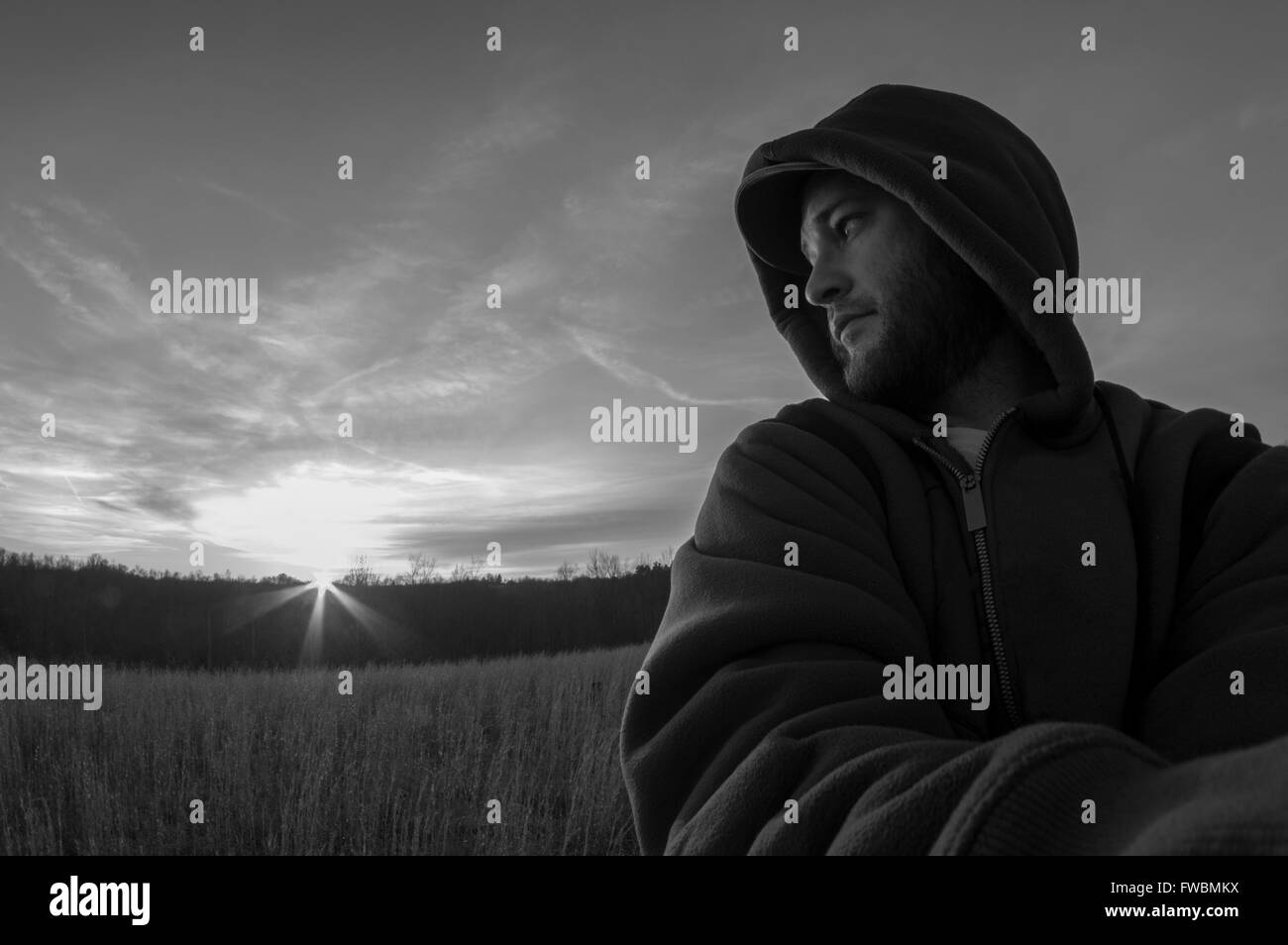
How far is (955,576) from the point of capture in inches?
71.2

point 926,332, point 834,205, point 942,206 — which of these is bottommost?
point 926,332

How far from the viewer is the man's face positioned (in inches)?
84.5

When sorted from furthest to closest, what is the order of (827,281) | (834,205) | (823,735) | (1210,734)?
(834,205), (827,281), (1210,734), (823,735)

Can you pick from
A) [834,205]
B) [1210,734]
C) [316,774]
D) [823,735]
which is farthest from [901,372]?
[316,774]

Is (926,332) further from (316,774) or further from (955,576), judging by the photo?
(316,774)

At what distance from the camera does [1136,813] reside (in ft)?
2.58

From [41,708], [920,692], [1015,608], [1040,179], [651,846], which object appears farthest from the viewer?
[41,708]

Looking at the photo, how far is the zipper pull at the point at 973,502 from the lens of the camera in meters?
1.82

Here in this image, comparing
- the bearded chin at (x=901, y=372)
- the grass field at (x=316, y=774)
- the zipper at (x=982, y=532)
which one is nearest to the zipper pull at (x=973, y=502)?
the zipper at (x=982, y=532)

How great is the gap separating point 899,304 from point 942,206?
30cm

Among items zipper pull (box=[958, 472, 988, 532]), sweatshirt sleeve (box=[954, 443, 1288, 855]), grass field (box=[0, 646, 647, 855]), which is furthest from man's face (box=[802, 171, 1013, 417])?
grass field (box=[0, 646, 647, 855])
